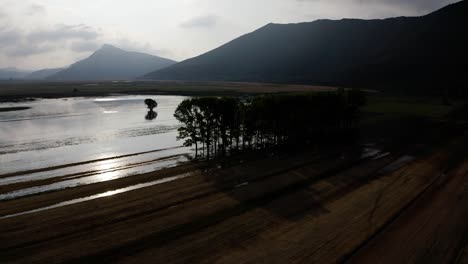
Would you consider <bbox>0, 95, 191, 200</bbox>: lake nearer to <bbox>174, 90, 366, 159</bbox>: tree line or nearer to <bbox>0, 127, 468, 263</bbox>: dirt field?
<bbox>174, 90, 366, 159</bbox>: tree line

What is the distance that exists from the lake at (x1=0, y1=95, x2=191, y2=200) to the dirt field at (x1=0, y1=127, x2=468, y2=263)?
8.39 m

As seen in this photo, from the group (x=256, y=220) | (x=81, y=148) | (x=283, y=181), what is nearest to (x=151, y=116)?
(x=81, y=148)

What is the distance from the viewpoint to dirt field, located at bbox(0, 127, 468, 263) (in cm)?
3103

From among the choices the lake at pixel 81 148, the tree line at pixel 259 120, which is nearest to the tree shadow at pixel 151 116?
the lake at pixel 81 148

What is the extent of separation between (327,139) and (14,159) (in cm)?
6905

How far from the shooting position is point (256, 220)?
37.6m

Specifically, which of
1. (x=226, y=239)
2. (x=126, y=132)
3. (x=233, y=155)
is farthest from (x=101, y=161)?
(x=226, y=239)

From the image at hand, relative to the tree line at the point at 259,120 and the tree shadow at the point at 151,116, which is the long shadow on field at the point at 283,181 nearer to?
the tree line at the point at 259,120

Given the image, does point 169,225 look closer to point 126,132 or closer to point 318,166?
point 318,166

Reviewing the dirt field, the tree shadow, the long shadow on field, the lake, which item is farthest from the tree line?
the tree shadow

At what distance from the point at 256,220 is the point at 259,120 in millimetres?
43138

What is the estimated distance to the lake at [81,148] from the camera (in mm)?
58200

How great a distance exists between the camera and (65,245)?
3216 centimetres

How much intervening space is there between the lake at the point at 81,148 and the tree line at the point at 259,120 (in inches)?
249
